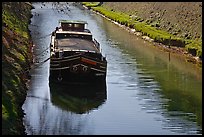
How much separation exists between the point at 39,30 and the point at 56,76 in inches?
774

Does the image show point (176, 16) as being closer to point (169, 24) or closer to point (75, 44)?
point (169, 24)

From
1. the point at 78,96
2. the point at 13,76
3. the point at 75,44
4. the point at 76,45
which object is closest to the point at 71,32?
the point at 75,44

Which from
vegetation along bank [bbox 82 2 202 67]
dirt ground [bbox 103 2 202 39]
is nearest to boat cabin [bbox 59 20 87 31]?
vegetation along bank [bbox 82 2 202 67]

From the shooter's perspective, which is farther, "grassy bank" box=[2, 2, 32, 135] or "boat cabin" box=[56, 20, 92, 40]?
"boat cabin" box=[56, 20, 92, 40]

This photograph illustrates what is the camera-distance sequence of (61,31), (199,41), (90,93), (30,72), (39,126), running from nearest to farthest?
(39,126)
(90,93)
(30,72)
(61,31)
(199,41)

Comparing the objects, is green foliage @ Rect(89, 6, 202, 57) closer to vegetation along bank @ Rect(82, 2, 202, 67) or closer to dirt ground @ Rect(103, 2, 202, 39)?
vegetation along bank @ Rect(82, 2, 202, 67)

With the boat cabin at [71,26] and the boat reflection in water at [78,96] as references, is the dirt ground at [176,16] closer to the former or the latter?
the boat cabin at [71,26]

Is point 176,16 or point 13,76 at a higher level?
point 13,76

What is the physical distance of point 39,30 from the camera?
45.1 metres

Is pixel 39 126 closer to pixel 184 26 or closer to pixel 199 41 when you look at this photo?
pixel 199 41

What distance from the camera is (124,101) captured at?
2348 centimetres

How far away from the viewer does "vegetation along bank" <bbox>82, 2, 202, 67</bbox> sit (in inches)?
1540

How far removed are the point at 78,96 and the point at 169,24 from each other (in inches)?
983

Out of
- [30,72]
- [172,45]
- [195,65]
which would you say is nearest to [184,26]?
[172,45]
